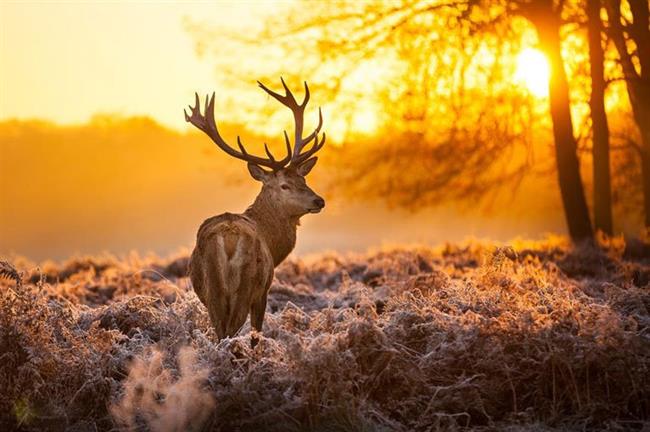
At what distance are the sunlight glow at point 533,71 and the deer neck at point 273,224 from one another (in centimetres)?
1025

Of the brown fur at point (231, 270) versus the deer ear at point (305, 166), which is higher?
the deer ear at point (305, 166)

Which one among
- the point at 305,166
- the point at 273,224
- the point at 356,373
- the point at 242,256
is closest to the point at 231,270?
the point at 242,256

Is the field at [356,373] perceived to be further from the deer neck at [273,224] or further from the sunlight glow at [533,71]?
the sunlight glow at [533,71]

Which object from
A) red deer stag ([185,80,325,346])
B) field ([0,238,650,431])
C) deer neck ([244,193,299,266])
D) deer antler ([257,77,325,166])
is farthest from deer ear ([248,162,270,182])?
field ([0,238,650,431])

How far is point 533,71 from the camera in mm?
19719

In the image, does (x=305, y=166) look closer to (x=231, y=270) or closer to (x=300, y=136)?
(x=300, y=136)

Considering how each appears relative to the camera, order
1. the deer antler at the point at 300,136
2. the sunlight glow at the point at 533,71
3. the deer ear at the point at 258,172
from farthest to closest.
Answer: the sunlight glow at the point at 533,71, the deer antler at the point at 300,136, the deer ear at the point at 258,172

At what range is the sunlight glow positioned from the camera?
19144mm

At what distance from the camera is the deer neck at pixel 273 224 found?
31.6 ft

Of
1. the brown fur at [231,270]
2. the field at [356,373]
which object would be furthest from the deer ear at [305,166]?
the field at [356,373]

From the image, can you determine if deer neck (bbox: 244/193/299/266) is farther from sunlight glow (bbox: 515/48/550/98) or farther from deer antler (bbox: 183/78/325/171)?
sunlight glow (bbox: 515/48/550/98)

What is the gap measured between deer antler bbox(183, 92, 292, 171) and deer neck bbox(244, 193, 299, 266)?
33 cm

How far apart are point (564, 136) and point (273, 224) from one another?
10239 millimetres

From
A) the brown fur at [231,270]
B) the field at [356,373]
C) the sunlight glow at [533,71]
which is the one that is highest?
the sunlight glow at [533,71]
